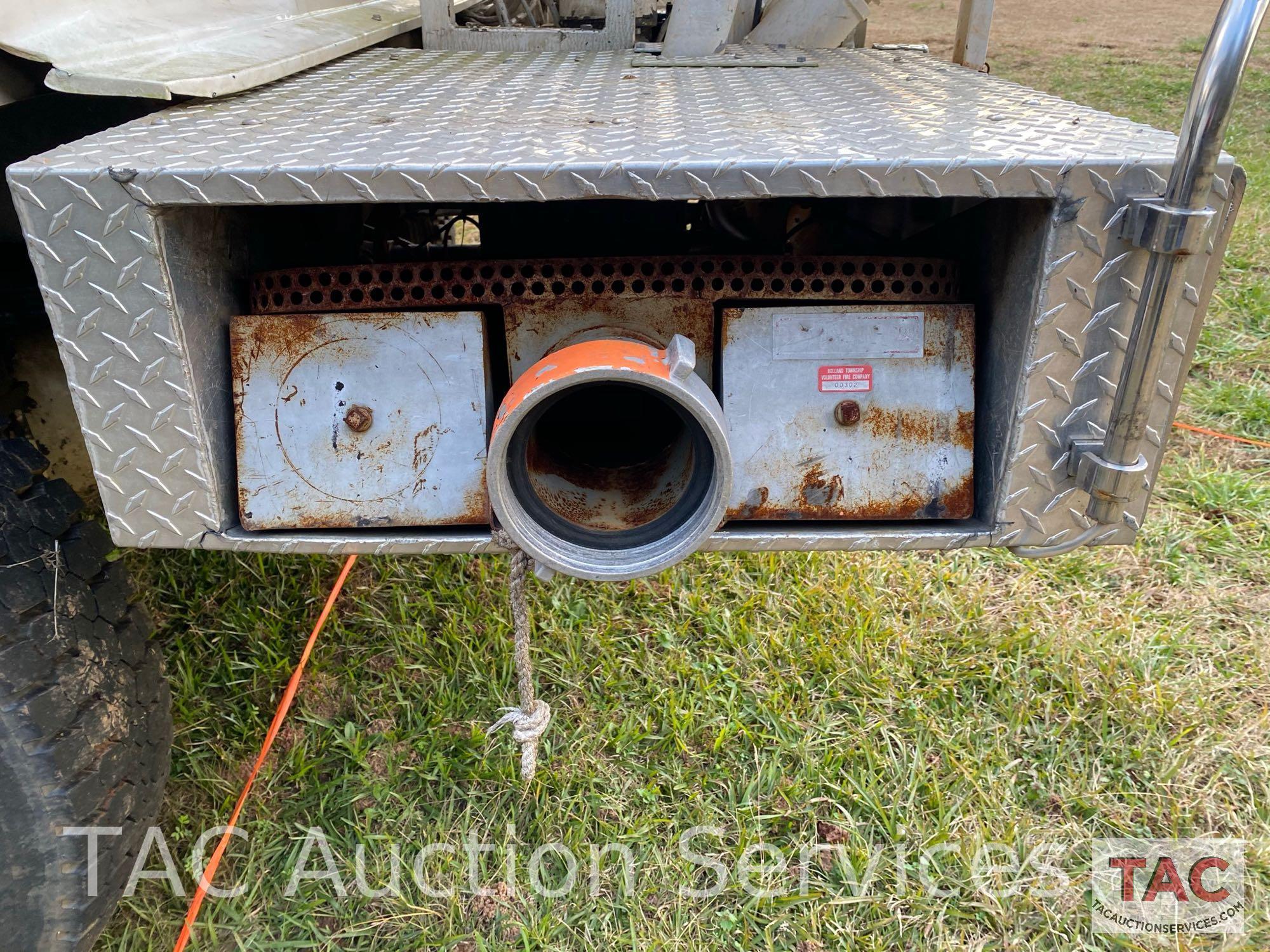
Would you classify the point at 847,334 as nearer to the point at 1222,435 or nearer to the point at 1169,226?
the point at 1169,226

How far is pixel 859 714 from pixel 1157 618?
95 centimetres

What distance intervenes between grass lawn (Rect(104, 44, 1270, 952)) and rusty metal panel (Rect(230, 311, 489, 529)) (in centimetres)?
83

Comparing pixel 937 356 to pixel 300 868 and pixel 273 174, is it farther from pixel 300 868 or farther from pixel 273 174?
pixel 300 868

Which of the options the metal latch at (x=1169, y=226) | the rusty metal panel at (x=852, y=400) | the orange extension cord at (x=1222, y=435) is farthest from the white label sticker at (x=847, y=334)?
the orange extension cord at (x=1222, y=435)

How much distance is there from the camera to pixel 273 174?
122 cm

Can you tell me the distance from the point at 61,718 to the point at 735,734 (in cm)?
136

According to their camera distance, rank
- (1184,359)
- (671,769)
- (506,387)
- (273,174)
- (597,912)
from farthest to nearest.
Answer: (671,769) < (597,912) < (506,387) < (1184,359) < (273,174)

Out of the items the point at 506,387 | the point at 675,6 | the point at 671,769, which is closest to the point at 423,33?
the point at 675,6

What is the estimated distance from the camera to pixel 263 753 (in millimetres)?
2066

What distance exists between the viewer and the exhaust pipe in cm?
126

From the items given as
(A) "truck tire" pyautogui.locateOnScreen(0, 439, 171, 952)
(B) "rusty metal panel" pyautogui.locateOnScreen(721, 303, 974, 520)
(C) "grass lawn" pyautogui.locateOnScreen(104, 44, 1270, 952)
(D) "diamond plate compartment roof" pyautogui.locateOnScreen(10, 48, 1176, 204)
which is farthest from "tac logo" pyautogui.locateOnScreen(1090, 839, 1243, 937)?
(A) "truck tire" pyautogui.locateOnScreen(0, 439, 171, 952)

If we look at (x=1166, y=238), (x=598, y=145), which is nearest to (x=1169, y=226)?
(x=1166, y=238)

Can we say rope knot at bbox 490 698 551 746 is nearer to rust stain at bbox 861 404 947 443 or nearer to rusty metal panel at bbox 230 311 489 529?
rusty metal panel at bbox 230 311 489 529

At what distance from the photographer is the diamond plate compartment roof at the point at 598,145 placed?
1.22m
